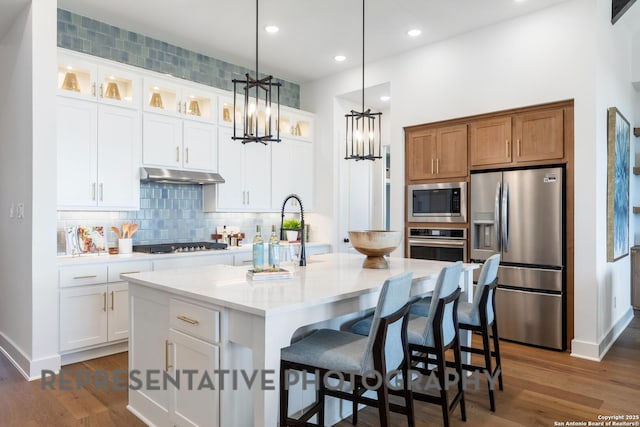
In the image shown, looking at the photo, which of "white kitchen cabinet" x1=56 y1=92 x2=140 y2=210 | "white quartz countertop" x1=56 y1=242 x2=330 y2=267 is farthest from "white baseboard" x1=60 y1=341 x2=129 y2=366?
"white kitchen cabinet" x1=56 y1=92 x2=140 y2=210

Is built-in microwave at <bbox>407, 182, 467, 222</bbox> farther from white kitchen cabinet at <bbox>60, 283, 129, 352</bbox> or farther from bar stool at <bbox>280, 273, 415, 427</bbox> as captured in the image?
white kitchen cabinet at <bbox>60, 283, 129, 352</bbox>

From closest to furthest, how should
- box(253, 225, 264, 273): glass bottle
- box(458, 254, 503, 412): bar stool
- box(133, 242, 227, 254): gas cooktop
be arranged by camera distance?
box(253, 225, 264, 273): glass bottle, box(458, 254, 503, 412): bar stool, box(133, 242, 227, 254): gas cooktop

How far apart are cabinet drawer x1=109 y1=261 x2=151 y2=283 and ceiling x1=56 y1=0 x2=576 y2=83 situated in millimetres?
2360

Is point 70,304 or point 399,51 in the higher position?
point 399,51

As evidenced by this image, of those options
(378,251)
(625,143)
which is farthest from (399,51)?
(378,251)

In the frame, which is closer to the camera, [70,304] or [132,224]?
[70,304]

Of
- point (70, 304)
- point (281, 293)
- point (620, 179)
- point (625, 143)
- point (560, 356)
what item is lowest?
point (560, 356)

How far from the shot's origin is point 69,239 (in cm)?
388

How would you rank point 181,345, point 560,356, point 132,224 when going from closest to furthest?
point 181,345 → point 560,356 → point 132,224

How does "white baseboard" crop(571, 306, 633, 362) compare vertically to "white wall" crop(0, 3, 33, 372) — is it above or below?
below

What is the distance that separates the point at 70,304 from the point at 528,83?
4.53m

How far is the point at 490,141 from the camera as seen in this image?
4.33 meters

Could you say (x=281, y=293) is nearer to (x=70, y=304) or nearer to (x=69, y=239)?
(x=70, y=304)

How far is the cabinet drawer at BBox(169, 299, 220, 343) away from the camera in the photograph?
196 cm
